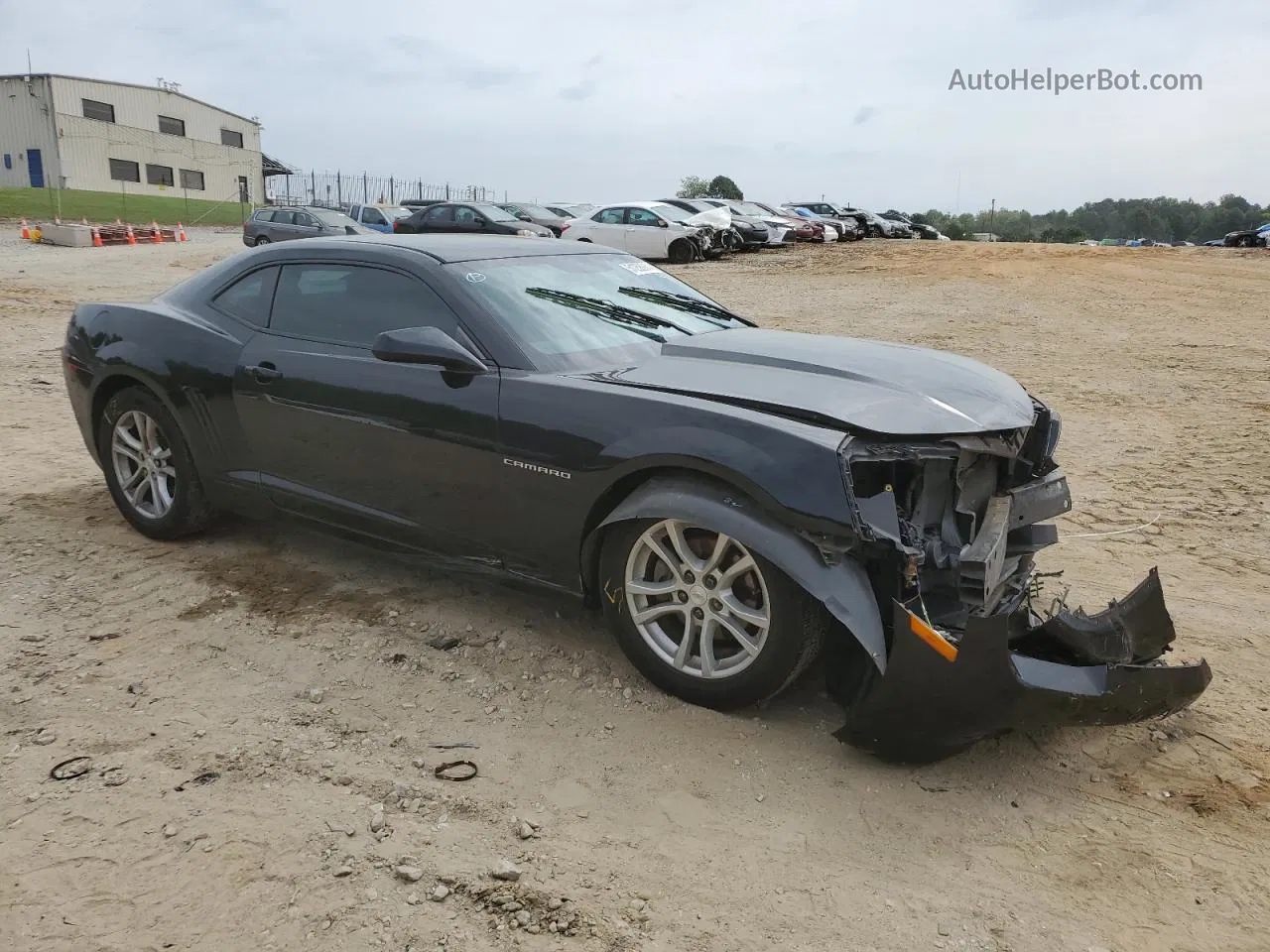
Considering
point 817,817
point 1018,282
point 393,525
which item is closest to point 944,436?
point 817,817

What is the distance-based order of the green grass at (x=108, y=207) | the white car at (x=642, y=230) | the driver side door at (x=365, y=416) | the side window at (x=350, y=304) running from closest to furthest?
1. the driver side door at (x=365, y=416)
2. the side window at (x=350, y=304)
3. the white car at (x=642, y=230)
4. the green grass at (x=108, y=207)

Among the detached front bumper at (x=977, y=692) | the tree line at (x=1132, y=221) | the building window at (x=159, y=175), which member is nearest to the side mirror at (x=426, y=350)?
the detached front bumper at (x=977, y=692)

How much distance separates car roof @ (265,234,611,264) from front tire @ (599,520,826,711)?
1.52 metres

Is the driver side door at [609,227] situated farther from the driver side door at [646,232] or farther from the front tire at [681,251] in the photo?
the front tire at [681,251]

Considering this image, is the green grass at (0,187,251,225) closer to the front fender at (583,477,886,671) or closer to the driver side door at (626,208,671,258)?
the driver side door at (626,208,671,258)

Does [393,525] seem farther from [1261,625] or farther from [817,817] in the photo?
[1261,625]

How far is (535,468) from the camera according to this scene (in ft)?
11.4

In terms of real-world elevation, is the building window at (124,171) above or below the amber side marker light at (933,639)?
above

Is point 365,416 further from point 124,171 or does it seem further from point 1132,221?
point 1132,221

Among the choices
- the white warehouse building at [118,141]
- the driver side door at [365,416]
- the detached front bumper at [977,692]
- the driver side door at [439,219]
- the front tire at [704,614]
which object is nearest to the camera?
the detached front bumper at [977,692]

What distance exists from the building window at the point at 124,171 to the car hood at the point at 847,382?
57.9m

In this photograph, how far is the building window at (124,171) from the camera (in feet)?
170

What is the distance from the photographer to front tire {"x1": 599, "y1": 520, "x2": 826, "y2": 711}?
9.87ft

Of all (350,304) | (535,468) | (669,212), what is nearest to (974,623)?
(535,468)
